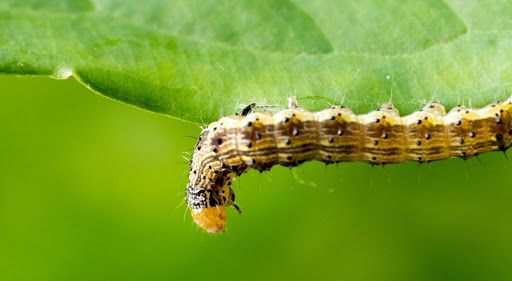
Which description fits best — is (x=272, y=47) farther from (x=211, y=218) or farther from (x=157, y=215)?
(x=157, y=215)

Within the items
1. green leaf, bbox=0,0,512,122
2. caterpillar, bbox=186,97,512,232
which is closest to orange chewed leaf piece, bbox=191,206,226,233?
caterpillar, bbox=186,97,512,232

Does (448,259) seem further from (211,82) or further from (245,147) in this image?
(211,82)

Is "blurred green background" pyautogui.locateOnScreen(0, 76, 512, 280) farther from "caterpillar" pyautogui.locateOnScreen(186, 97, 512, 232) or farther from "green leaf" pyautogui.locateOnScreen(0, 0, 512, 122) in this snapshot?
"green leaf" pyautogui.locateOnScreen(0, 0, 512, 122)

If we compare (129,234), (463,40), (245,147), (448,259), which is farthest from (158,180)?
(463,40)

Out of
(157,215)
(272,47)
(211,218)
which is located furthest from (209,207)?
(272,47)

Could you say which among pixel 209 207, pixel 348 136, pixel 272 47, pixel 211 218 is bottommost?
pixel 211 218

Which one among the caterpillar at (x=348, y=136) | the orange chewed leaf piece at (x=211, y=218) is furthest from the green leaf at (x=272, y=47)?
the orange chewed leaf piece at (x=211, y=218)

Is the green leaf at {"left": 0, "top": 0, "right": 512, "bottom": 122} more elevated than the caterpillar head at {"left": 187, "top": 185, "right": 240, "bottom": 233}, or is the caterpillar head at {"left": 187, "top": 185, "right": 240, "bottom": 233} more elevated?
the green leaf at {"left": 0, "top": 0, "right": 512, "bottom": 122}
